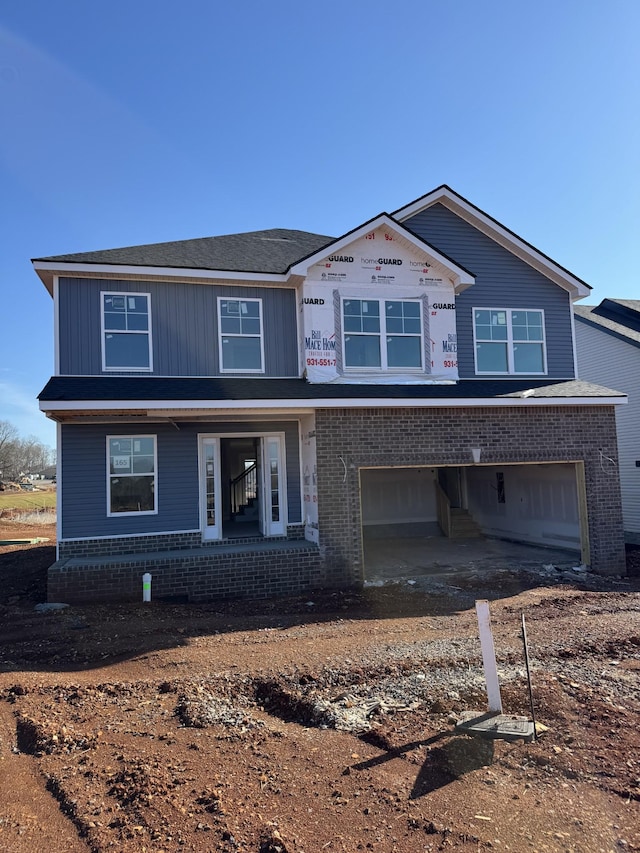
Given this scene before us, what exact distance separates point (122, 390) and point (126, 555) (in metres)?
3.33

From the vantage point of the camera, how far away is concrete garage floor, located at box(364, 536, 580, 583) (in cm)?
1314

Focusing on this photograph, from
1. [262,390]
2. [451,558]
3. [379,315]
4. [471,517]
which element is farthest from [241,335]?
[471,517]

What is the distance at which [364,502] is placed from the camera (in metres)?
20.3

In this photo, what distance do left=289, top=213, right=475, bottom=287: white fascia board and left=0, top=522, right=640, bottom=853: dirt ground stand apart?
7489 millimetres

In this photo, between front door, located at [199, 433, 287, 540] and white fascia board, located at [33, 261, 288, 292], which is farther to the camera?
front door, located at [199, 433, 287, 540]

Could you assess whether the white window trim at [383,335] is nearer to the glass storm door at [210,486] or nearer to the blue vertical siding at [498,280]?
the blue vertical siding at [498,280]

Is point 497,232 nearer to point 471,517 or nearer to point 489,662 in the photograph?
point 471,517

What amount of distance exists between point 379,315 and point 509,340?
3.66 metres

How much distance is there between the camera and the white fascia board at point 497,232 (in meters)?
14.4

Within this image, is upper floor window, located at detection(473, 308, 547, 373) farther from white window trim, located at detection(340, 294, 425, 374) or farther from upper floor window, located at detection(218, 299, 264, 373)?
upper floor window, located at detection(218, 299, 264, 373)

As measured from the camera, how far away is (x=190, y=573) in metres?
11.1

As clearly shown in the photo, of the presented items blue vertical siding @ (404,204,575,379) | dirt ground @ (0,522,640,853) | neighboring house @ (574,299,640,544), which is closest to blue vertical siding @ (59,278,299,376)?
blue vertical siding @ (404,204,575,379)

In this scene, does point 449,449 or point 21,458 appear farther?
point 21,458

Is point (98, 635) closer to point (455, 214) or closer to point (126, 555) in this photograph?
point (126, 555)
